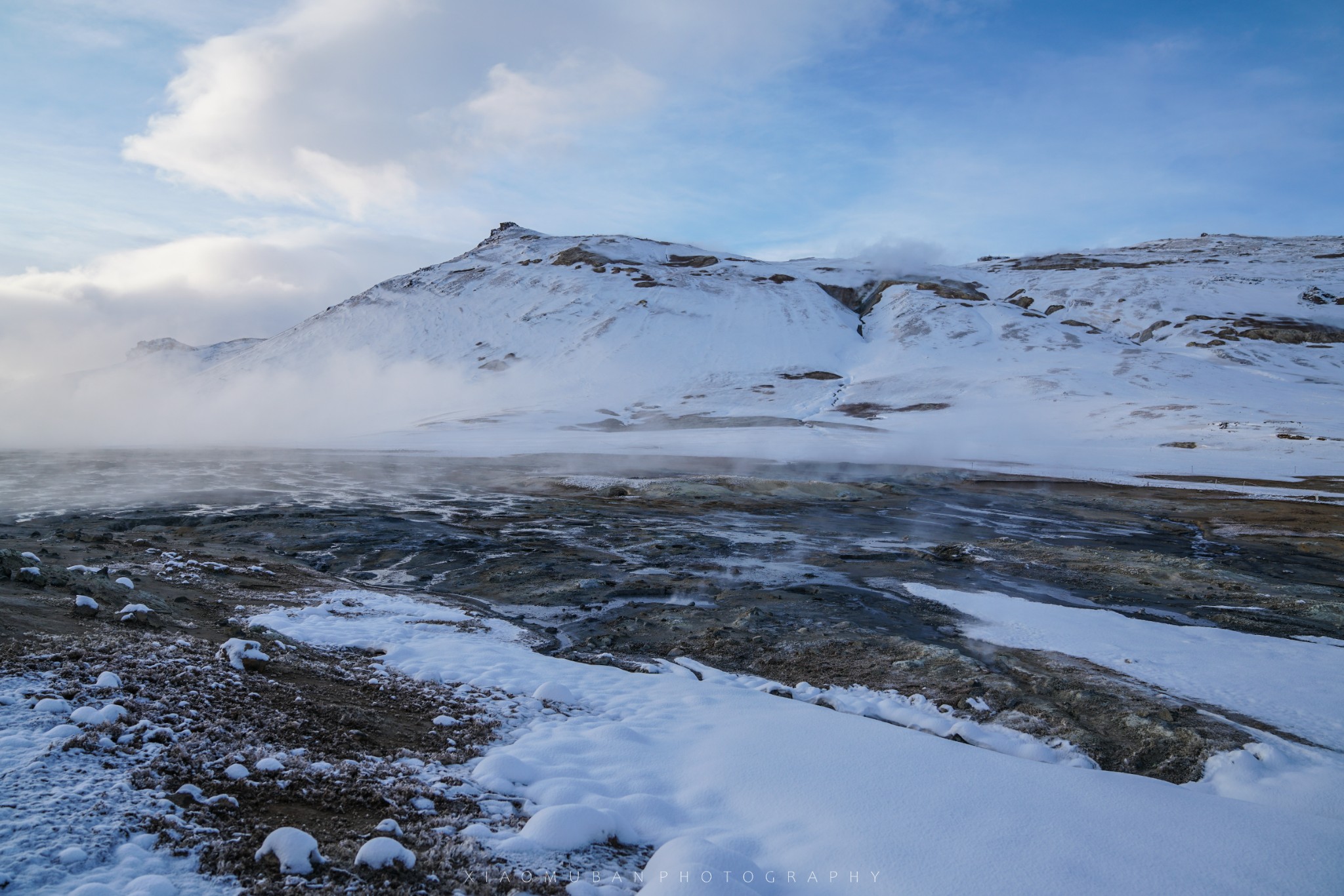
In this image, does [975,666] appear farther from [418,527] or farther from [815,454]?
[815,454]

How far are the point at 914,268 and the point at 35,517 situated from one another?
13922cm

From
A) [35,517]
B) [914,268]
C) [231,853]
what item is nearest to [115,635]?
[231,853]

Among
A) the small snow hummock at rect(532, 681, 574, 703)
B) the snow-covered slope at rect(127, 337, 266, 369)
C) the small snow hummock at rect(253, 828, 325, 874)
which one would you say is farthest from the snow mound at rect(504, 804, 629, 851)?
the snow-covered slope at rect(127, 337, 266, 369)

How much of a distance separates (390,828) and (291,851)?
0.57m

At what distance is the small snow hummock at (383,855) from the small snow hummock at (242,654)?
11.2ft

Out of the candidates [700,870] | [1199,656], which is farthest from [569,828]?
[1199,656]

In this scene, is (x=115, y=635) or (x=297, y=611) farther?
(x=297, y=611)

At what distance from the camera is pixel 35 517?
703 inches

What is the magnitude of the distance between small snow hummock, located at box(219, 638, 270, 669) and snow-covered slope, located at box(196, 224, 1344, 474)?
39.5 metres

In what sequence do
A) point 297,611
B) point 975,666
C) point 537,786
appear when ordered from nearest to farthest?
point 537,786 < point 975,666 < point 297,611

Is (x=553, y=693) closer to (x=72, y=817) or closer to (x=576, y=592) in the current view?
(x=72, y=817)

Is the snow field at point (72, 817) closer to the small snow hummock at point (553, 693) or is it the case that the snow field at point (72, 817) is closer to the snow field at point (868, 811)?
the snow field at point (868, 811)

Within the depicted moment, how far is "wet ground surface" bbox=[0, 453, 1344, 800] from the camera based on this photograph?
7.66m

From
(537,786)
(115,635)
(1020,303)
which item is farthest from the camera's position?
(1020,303)
